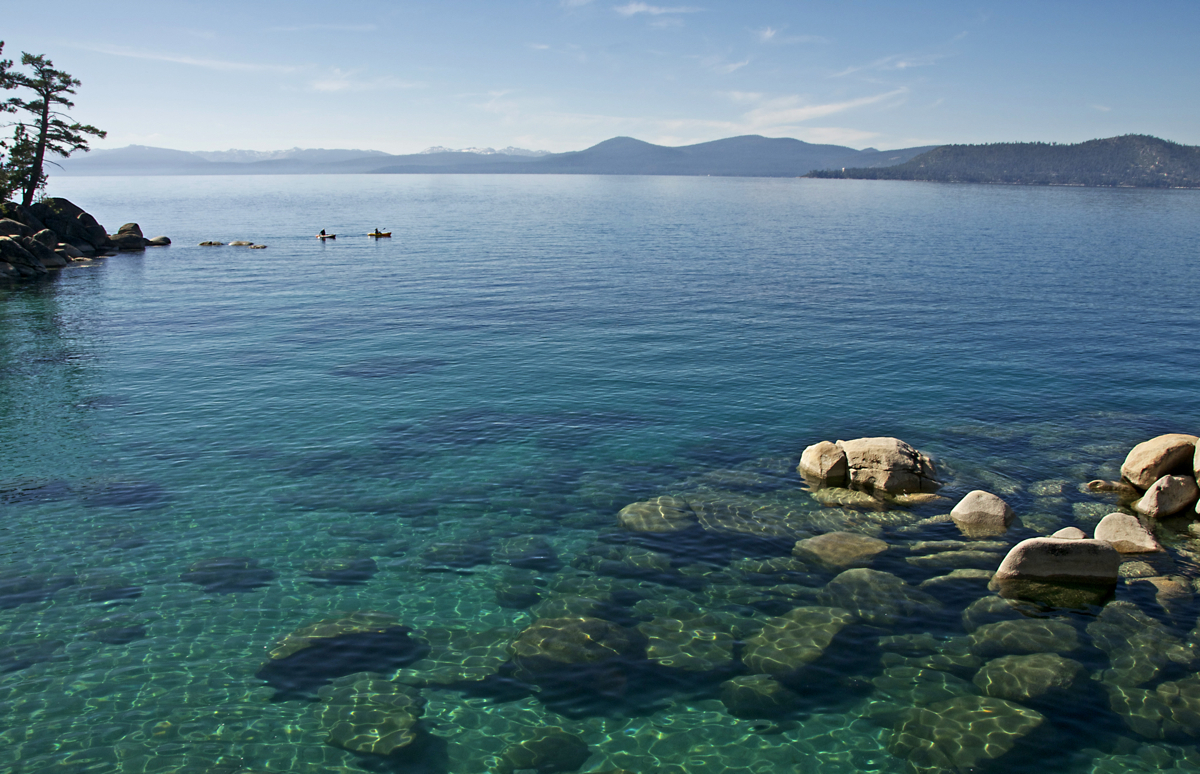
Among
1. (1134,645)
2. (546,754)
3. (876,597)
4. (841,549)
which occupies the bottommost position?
(546,754)

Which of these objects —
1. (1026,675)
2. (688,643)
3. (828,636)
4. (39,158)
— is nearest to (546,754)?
(688,643)

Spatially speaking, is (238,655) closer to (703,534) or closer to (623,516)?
(623,516)

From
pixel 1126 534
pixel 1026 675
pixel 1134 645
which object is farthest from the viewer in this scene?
pixel 1126 534

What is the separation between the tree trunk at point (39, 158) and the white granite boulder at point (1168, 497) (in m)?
112

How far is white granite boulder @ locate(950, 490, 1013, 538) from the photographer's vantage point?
22.7 meters

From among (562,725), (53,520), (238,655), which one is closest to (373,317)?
(53,520)

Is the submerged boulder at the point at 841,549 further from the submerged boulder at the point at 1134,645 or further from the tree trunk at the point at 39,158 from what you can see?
the tree trunk at the point at 39,158

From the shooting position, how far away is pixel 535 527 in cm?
2319

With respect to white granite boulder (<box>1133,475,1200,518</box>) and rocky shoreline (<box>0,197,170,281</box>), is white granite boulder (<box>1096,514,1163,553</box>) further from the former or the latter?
rocky shoreline (<box>0,197,170,281</box>)

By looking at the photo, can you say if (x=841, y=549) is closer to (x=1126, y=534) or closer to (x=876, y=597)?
(x=876, y=597)

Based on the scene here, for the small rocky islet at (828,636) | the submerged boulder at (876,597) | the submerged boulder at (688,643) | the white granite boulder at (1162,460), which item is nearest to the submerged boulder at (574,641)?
the small rocky islet at (828,636)

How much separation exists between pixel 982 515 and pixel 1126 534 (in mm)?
3995

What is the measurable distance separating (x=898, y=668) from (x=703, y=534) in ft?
24.6

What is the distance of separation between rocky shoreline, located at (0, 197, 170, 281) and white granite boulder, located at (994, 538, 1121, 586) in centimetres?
8634
